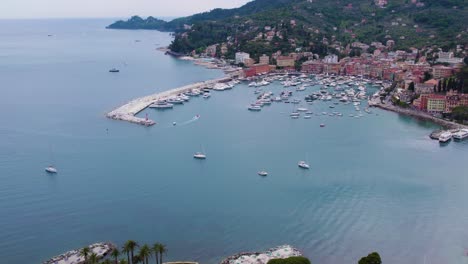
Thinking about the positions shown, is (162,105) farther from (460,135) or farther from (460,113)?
(460,113)

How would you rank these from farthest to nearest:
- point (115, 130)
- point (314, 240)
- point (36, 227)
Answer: point (115, 130), point (36, 227), point (314, 240)

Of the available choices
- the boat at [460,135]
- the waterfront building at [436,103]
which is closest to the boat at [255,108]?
the waterfront building at [436,103]

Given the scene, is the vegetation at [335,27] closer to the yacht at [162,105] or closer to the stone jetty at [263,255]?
the yacht at [162,105]

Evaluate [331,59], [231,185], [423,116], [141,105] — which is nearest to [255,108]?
[141,105]

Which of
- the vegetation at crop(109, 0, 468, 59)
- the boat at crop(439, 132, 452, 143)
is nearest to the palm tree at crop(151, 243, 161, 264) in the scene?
the boat at crop(439, 132, 452, 143)

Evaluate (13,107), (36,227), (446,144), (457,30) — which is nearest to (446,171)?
(446,144)

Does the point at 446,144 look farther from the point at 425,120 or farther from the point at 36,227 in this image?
the point at 36,227

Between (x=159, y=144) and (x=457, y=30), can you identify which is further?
(x=457, y=30)
